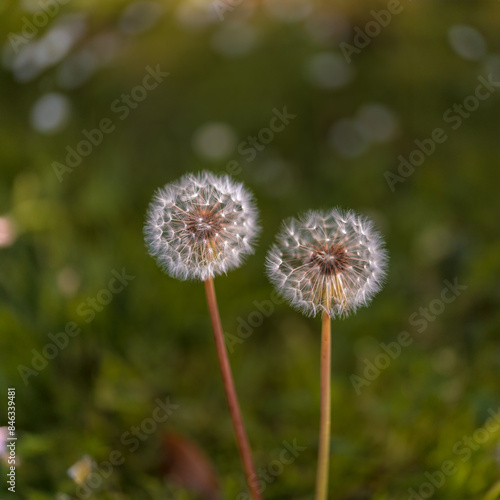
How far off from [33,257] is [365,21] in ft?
8.83

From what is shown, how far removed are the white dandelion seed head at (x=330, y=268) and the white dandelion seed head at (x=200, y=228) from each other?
115 mm

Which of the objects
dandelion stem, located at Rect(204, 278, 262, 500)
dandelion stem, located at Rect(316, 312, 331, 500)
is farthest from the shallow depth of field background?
dandelion stem, located at Rect(316, 312, 331, 500)

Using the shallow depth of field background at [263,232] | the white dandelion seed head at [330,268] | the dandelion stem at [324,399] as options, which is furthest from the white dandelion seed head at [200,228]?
the shallow depth of field background at [263,232]

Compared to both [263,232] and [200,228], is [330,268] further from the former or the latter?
[263,232]

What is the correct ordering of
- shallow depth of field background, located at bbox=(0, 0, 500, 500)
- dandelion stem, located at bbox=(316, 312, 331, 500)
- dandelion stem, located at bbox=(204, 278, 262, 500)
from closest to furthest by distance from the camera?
dandelion stem, located at bbox=(316, 312, 331, 500)
dandelion stem, located at bbox=(204, 278, 262, 500)
shallow depth of field background, located at bbox=(0, 0, 500, 500)

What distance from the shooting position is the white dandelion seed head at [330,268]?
138cm

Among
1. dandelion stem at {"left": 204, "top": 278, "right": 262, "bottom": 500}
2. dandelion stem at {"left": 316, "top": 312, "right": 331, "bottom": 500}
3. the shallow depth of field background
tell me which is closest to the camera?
dandelion stem at {"left": 316, "top": 312, "right": 331, "bottom": 500}

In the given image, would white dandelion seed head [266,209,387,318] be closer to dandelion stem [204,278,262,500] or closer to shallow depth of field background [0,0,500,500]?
dandelion stem [204,278,262,500]

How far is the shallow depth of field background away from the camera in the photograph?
2.20 metres

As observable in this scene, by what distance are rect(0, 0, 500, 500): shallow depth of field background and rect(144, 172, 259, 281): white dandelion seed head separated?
2.87 ft

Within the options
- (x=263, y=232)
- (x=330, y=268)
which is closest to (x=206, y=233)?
(x=330, y=268)

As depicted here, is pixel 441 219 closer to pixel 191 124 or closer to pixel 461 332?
pixel 461 332

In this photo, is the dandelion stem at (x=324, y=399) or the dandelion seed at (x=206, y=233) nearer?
the dandelion stem at (x=324, y=399)

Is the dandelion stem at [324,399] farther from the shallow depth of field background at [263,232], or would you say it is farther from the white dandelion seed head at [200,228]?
the shallow depth of field background at [263,232]
